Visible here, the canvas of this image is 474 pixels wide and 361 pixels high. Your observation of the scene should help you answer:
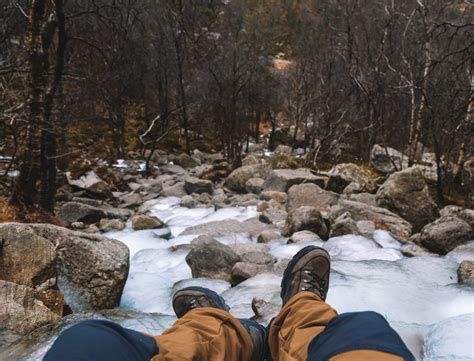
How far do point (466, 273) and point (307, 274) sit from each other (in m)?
2.22

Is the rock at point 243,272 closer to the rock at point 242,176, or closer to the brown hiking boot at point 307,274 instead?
the brown hiking boot at point 307,274

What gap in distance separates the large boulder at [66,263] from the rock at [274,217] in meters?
3.63

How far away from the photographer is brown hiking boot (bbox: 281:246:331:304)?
103 inches

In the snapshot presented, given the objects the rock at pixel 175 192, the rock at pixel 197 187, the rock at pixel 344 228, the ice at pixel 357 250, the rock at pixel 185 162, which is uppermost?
the rock at pixel 344 228

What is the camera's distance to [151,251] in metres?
5.70

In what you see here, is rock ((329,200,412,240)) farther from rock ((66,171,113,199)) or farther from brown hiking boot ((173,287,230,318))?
rock ((66,171,113,199))

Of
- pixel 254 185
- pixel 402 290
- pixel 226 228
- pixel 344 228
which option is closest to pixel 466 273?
pixel 402 290

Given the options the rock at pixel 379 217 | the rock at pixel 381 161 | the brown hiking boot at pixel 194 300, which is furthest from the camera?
the rock at pixel 381 161

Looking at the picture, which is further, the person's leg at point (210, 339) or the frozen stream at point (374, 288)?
the frozen stream at point (374, 288)

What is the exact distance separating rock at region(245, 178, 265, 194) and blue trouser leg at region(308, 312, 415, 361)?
8.89 metres

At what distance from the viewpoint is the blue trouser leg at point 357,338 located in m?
1.30

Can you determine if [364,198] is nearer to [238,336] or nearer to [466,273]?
[466,273]

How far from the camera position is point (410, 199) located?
678 centimetres

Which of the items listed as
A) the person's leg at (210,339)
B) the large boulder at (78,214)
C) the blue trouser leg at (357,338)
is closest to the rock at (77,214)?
the large boulder at (78,214)
